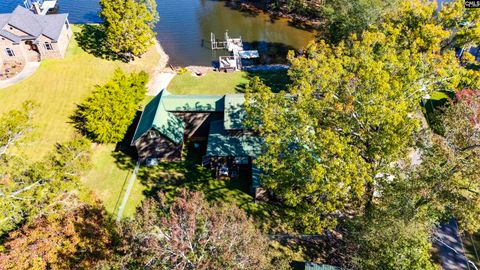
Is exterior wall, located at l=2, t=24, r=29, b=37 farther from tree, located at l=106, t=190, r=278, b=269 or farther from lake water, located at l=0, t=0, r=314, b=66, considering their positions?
tree, located at l=106, t=190, r=278, b=269

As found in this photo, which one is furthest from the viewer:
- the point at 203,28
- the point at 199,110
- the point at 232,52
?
the point at 203,28

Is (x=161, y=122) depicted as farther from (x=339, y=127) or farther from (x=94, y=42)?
(x=94, y=42)

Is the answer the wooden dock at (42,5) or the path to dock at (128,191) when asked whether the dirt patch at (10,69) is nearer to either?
the wooden dock at (42,5)

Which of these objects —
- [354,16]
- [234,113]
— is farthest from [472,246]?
[354,16]

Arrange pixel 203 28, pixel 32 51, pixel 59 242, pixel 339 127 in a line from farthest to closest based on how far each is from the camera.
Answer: pixel 203 28 → pixel 32 51 → pixel 339 127 → pixel 59 242

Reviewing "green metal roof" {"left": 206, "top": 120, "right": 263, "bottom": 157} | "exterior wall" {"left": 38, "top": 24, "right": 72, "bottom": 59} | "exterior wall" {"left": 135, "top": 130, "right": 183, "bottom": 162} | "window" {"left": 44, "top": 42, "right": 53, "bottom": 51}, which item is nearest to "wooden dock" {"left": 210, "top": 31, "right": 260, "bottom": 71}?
"green metal roof" {"left": 206, "top": 120, "right": 263, "bottom": 157}

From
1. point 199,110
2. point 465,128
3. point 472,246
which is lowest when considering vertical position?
point 472,246
